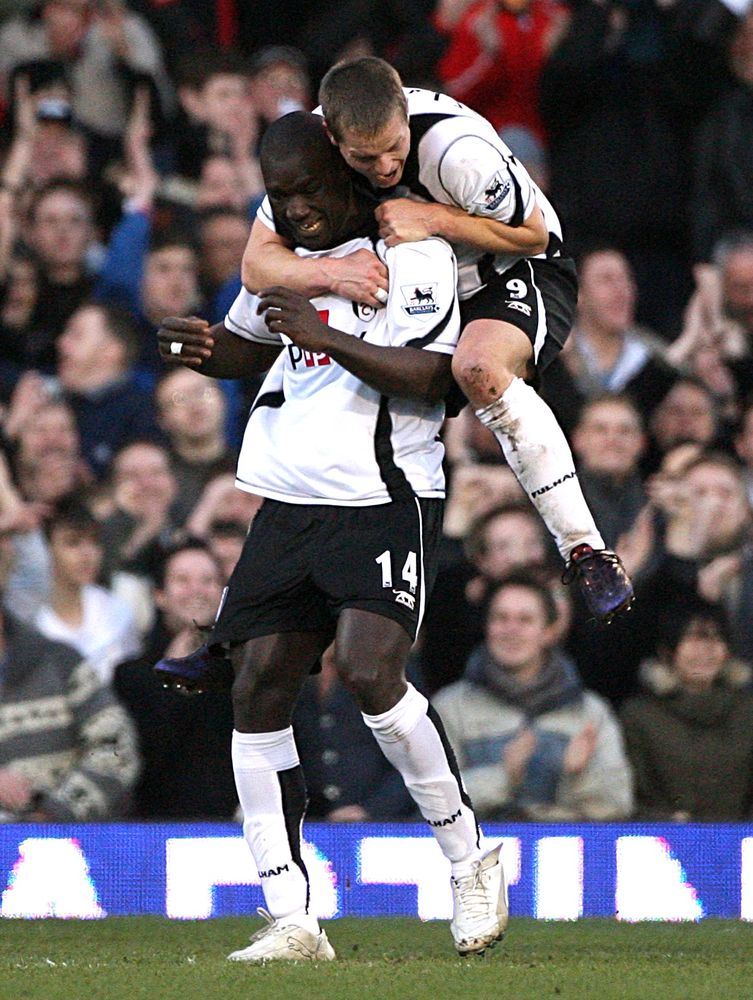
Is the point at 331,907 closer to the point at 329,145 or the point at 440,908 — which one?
the point at 440,908

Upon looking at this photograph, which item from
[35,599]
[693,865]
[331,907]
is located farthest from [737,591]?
[35,599]

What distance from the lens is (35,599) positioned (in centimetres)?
887

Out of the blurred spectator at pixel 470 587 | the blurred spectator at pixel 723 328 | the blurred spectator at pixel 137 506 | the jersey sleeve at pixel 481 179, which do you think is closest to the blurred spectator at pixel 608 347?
the blurred spectator at pixel 723 328

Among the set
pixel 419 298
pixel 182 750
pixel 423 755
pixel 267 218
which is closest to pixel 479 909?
pixel 423 755

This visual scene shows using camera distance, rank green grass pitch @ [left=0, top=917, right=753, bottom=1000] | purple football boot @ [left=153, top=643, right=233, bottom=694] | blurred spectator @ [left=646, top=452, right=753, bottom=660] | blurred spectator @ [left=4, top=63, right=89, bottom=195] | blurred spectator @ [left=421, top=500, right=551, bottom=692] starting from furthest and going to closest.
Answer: blurred spectator @ [left=4, top=63, right=89, bottom=195] < blurred spectator @ [left=646, top=452, right=753, bottom=660] < blurred spectator @ [left=421, top=500, right=551, bottom=692] < purple football boot @ [left=153, top=643, right=233, bottom=694] < green grass pitch @ [left=0, top=917, right=753, bottom=1000]

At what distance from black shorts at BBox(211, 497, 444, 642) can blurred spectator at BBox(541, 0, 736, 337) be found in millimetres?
4913

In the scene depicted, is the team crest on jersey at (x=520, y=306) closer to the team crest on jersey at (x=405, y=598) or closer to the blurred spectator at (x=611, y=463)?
the team crest on jersey at (x=405, y=598)

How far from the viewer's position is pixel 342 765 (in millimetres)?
8156

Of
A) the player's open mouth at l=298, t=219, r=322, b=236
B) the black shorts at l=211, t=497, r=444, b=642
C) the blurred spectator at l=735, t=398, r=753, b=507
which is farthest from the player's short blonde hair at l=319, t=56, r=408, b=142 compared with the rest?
the blurred spectator at l=735, t=398, r=753, b=507

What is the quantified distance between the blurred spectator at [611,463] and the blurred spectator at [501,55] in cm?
194

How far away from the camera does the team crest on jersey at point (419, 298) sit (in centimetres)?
550

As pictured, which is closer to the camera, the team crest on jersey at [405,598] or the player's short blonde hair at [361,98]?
the player's short blonde hair at [361,98]

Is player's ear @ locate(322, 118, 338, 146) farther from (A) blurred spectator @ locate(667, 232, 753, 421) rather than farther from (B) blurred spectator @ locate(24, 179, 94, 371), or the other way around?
(A) blurred spectator @ locate(667, 232, 753, 421)

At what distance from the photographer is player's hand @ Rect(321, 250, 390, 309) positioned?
5.53 metres
